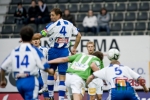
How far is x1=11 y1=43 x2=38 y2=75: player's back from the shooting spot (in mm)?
12680

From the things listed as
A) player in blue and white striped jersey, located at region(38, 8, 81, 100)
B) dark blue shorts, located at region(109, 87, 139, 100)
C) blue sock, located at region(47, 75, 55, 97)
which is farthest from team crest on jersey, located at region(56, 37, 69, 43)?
dark blue shorts, located at region(109, 87, 139, 100)

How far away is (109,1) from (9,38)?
5256 millimetres

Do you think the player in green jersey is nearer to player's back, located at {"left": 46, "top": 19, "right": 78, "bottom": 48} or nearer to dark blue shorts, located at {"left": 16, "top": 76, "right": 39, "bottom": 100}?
player's back, located at {"left": 46, "top": 19, "right": 78, "bottom": 48}

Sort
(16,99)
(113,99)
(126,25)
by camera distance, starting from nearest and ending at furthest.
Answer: (113,99) < (16,99) < (126,25)

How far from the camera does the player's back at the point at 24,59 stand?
1268cm

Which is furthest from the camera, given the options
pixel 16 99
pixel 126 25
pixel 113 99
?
pixel 126 25

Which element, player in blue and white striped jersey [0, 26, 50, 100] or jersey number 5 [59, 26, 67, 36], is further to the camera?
jersey number 5 [59, 26, 67, 36]

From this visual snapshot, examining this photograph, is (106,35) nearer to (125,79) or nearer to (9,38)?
(9,38)

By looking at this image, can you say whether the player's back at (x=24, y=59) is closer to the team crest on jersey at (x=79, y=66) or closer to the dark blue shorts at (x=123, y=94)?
the dark blue shorts at (x=123, y=94)

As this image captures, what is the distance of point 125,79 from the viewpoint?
13.5 meters

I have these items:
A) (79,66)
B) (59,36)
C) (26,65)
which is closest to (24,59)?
(26,65)

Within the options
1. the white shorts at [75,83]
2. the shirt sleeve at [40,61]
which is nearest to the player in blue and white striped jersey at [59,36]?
the white shorts at [75,83]

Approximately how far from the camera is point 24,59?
1267cm

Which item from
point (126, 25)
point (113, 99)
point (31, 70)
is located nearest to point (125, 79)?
point (113, 99)
